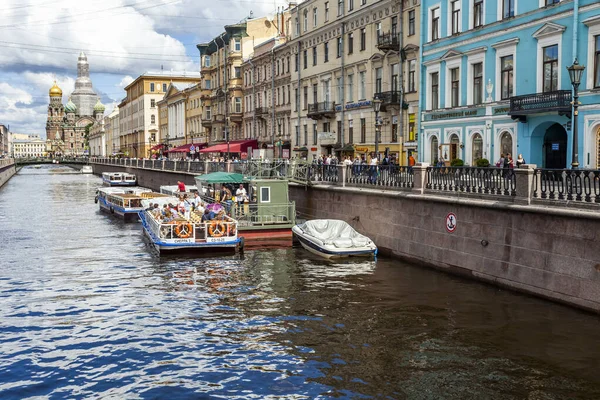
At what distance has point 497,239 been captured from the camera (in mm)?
19172

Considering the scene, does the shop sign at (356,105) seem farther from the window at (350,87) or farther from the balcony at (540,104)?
the balcony at (540,104)

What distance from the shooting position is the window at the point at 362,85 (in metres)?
45.6

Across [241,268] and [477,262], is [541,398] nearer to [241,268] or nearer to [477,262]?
[477,262]

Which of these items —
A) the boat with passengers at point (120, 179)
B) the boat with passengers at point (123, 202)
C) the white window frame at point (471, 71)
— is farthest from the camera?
the boat with passengers at point (120, 179)

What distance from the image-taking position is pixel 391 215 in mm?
25203

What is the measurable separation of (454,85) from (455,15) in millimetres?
3594

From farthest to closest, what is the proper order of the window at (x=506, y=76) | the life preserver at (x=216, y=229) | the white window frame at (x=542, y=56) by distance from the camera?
the window at (x=506, y=76) → the white window frame at (x=542, y=56) → the life preserver at (x=216, y=229)

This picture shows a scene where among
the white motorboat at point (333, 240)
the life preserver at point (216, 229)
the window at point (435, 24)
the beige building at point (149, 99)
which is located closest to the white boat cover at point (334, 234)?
the white motorboat at point (333, 240)

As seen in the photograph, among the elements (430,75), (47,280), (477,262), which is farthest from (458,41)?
(47,280)

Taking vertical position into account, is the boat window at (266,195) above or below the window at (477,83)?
below

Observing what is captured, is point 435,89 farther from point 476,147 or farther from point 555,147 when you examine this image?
point 555,147

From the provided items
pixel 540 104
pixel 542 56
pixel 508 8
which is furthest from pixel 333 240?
pixel 508 8

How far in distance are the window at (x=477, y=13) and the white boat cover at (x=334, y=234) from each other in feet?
45.6

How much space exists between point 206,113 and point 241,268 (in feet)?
204
